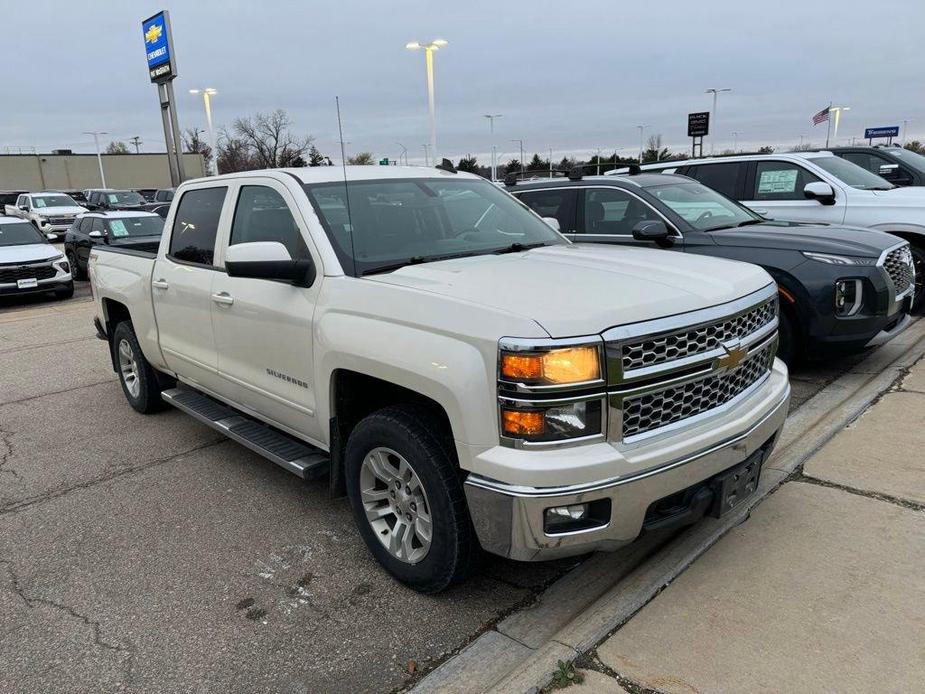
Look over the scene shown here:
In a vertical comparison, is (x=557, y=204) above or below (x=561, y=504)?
above

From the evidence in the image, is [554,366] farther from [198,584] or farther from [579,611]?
[198,584]

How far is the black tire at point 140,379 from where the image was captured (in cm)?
569

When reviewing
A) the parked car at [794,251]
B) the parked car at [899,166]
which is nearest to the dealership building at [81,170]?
the parked car at [899,166]

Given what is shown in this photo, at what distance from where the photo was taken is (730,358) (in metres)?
2.92

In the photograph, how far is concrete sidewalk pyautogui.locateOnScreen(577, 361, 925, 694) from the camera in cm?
248

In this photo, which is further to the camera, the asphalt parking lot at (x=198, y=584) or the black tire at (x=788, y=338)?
the black tire at (x=788, y=338)

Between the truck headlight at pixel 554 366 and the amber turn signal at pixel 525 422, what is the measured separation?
0.38 feet

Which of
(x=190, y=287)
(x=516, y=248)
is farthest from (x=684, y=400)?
(x=190, y=287)

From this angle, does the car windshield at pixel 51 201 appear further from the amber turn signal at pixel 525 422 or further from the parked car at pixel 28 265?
the amber turn signal at pixel 525 422

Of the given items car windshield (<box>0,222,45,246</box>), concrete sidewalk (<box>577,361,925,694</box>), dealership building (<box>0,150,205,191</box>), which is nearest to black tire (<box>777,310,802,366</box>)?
concrete sidewalk (<box>577,361,925,694</box>)

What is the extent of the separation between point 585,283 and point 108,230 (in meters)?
14.4

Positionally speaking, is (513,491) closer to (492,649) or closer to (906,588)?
(492,649)

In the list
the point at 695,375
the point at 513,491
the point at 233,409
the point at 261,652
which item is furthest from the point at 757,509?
the point at 233,409

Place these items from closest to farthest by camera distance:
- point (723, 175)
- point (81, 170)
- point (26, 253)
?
point (723, 175), point (26, 253), point (81, 170)
